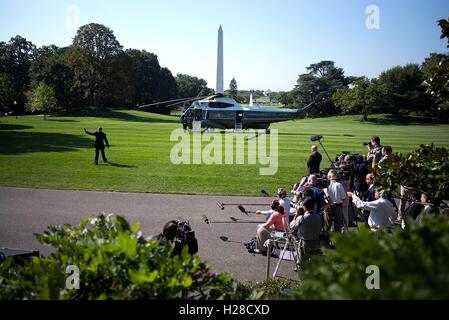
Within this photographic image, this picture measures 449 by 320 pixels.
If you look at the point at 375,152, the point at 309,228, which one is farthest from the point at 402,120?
the point at 309,228

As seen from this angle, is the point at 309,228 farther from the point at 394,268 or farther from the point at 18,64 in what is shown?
the point at 18,64

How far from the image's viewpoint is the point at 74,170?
60.4 ft

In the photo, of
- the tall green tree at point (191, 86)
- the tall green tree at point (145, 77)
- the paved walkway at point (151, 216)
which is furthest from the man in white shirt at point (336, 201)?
the tall green tree at point (191, 86)

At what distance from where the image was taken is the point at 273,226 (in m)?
8.58

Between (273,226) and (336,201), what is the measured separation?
224 centimetres

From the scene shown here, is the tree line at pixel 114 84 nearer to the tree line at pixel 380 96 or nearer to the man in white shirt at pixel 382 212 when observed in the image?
the tree line at pixel 380 96

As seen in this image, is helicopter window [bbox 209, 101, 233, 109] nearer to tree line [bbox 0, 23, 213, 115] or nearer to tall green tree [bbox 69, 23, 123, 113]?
tree line [bbox 0, 23, 213, 115]

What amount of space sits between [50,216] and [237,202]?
266 inches

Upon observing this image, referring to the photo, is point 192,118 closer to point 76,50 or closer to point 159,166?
point 159,166

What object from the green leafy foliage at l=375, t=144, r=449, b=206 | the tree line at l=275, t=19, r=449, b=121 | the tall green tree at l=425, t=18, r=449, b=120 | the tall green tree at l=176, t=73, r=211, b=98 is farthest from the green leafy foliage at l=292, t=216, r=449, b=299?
the tall green tree at l=176, t=73, r=211, b=98

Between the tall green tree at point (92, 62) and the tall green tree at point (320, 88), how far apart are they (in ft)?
209

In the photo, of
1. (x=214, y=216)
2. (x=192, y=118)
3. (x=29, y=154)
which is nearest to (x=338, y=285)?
(x=214, y=216)

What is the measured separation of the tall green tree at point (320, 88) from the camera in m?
106

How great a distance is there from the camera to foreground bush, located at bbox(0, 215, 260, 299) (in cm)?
248
